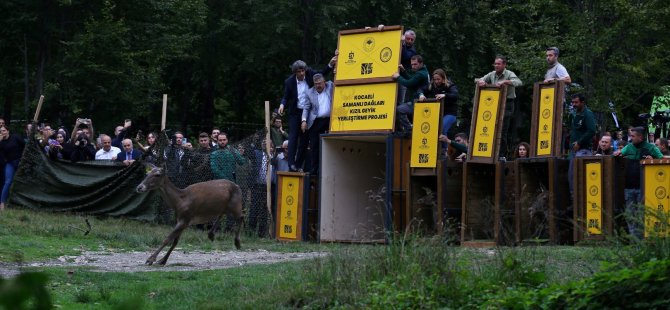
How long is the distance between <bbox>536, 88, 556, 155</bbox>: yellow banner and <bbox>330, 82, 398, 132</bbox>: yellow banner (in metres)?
2.59

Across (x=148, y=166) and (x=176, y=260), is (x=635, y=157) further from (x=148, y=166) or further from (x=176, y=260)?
(x=148, y=166)

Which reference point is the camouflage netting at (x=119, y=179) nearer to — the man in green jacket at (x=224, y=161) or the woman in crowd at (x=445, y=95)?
the man in green jacket at (x=224, y=161)

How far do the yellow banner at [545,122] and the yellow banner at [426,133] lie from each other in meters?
1.60

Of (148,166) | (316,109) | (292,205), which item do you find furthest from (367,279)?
(148,166)

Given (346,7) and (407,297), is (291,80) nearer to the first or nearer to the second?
(407,297)

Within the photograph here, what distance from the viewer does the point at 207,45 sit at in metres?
41.6

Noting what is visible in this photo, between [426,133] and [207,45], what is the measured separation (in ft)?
82.6

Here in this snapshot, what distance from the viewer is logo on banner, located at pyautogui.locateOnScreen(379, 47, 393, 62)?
18.3m

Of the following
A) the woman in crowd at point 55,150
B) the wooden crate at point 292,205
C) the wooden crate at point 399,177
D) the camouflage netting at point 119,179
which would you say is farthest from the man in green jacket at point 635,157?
the woman in crowd at point 55,150

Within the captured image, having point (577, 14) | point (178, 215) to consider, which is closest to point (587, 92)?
point (577, 14)

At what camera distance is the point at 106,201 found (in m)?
24.2

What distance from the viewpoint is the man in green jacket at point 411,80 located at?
706 inches

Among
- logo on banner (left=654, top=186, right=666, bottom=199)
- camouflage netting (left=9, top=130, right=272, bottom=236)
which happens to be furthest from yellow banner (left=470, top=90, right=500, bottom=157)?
camouflage netting (left=9, top=130, right=272, bottom=236)

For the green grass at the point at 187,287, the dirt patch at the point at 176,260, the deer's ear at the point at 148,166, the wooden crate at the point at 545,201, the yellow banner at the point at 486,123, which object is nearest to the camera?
the green grass at the point at 187,287
